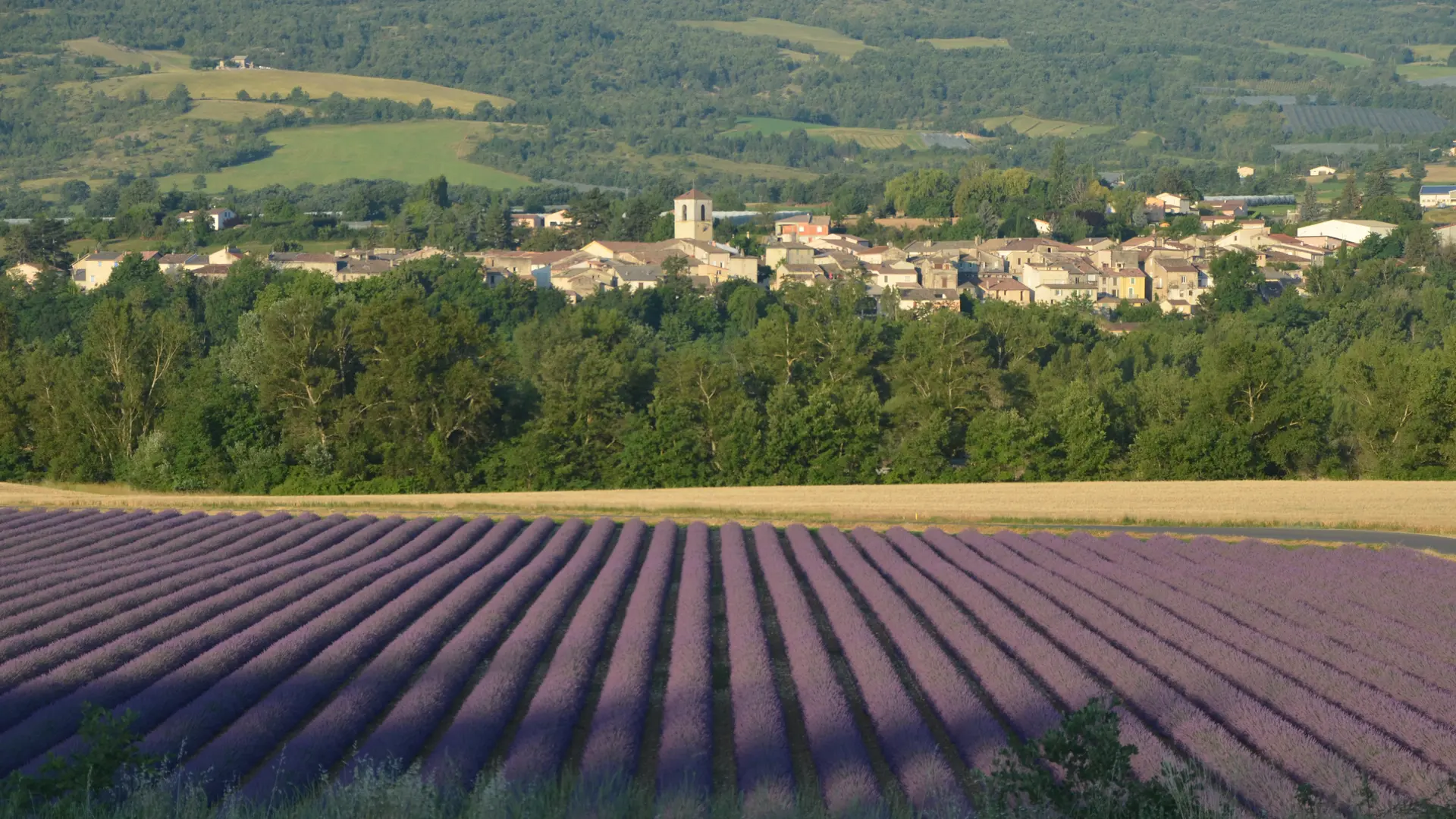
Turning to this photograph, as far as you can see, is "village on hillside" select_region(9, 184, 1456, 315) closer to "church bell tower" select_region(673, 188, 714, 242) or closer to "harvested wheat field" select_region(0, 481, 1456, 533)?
"church bell tower" select_region(673, 188, 714, 242)

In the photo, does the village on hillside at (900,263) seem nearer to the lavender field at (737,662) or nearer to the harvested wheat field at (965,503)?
the harvested wheat field at (965,503)

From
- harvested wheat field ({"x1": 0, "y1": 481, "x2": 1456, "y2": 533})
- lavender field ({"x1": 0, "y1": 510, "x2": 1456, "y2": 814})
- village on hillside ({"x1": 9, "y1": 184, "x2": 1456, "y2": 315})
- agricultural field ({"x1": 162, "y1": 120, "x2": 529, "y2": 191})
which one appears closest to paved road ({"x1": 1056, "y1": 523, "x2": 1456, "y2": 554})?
harvested wheat field ({"x1": 0, "y1": 481, "x2": 1456, "y2": 533})

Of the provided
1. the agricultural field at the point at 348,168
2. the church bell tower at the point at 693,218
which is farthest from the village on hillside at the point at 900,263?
the agricultural field at the point at 348,168

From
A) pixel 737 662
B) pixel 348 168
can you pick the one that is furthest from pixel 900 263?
pixel 348 168

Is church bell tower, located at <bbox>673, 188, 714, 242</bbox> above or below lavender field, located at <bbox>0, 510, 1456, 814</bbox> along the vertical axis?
below

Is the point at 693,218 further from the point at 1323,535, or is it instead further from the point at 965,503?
A: the point at 1323,535

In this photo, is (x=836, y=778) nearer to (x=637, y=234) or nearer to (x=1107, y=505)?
(x=1107, y=505)
